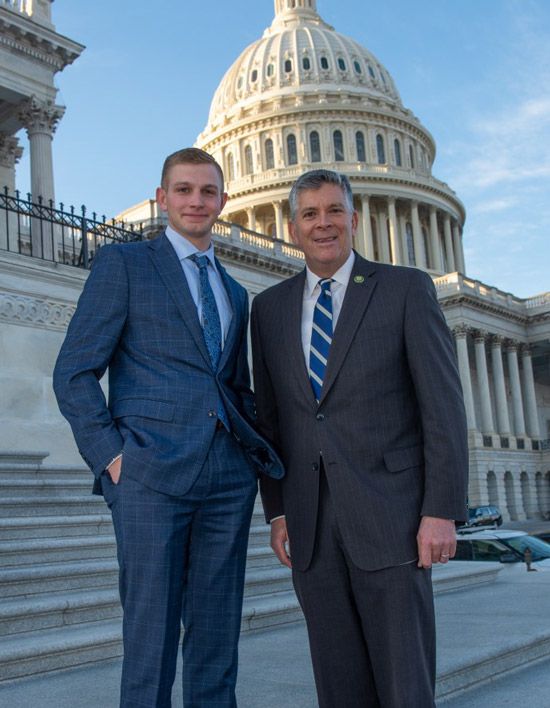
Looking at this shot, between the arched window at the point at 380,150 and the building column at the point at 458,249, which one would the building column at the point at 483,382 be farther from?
the arched window at the point at 380,150

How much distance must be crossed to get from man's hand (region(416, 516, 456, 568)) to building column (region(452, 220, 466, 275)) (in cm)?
8074

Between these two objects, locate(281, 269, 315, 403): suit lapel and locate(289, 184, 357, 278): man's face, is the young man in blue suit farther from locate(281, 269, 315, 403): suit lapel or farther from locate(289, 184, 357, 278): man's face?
locate(289, 184, 357, 278): man's face

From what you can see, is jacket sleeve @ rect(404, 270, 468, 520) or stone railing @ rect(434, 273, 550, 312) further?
stone railing @ rect(434, 273, 550, 312)

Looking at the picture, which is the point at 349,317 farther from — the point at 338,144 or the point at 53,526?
the point at 338,144

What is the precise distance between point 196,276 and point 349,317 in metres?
0.69

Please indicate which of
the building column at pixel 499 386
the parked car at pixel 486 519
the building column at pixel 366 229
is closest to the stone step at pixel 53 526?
the parked car at pixel 486 519

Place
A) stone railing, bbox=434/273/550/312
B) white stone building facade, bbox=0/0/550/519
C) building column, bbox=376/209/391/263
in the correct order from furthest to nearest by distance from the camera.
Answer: building column, bbox=376/209/391/263
stone railing, bbox=434/273/550/312
white stone building facade, bbox=0/0/550/519

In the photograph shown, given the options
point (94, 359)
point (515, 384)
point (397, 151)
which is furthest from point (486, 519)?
point (397, 151)

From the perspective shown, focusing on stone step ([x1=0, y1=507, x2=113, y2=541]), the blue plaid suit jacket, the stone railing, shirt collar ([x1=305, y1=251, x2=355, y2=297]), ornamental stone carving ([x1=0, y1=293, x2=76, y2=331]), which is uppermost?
the stone railing

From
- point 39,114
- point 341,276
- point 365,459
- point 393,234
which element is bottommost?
point 365,459

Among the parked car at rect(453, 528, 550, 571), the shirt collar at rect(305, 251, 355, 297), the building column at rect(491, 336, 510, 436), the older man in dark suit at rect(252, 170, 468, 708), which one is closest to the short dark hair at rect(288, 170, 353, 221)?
the older man in dark suit at rect(252, 170, 468, 708)

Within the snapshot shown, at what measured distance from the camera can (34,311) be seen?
34.2ft

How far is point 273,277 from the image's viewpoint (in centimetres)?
Result: 3550

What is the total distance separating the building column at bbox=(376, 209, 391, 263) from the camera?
75562 mm
